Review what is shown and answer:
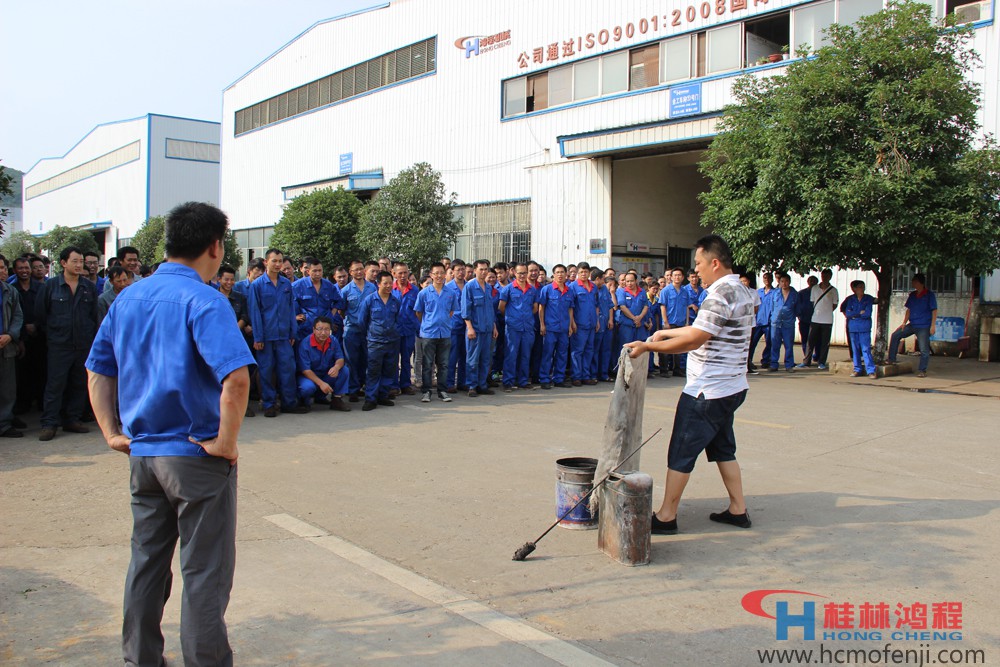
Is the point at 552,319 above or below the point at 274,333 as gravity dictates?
above

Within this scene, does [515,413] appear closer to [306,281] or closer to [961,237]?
[306,281]

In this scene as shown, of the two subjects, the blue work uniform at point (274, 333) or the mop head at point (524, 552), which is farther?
the blue work uniform at point (274, 333)

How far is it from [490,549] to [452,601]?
2.74 feet

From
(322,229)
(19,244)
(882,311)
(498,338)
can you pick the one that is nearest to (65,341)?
(498,338)

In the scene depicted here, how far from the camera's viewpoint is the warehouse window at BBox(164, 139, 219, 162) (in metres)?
51.2

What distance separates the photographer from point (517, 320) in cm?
1194

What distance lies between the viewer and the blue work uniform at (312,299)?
34.0ft

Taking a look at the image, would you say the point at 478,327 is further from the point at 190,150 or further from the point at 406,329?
the point at 190,150

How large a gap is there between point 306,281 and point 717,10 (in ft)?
48.0

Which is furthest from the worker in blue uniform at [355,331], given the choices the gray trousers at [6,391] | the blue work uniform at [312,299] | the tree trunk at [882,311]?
the tree trunk at [882,311]

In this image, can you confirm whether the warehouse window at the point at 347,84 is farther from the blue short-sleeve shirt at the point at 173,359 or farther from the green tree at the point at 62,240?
the blue short-sleeve shirt at the point at 173,359

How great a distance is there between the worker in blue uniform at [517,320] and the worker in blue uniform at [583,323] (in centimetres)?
84

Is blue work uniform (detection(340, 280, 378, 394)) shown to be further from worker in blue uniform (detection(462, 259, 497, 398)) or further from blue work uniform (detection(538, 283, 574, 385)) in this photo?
blue work uniform (detection(538, 283, 574, 385))

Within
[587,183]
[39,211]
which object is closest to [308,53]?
[587,183]
